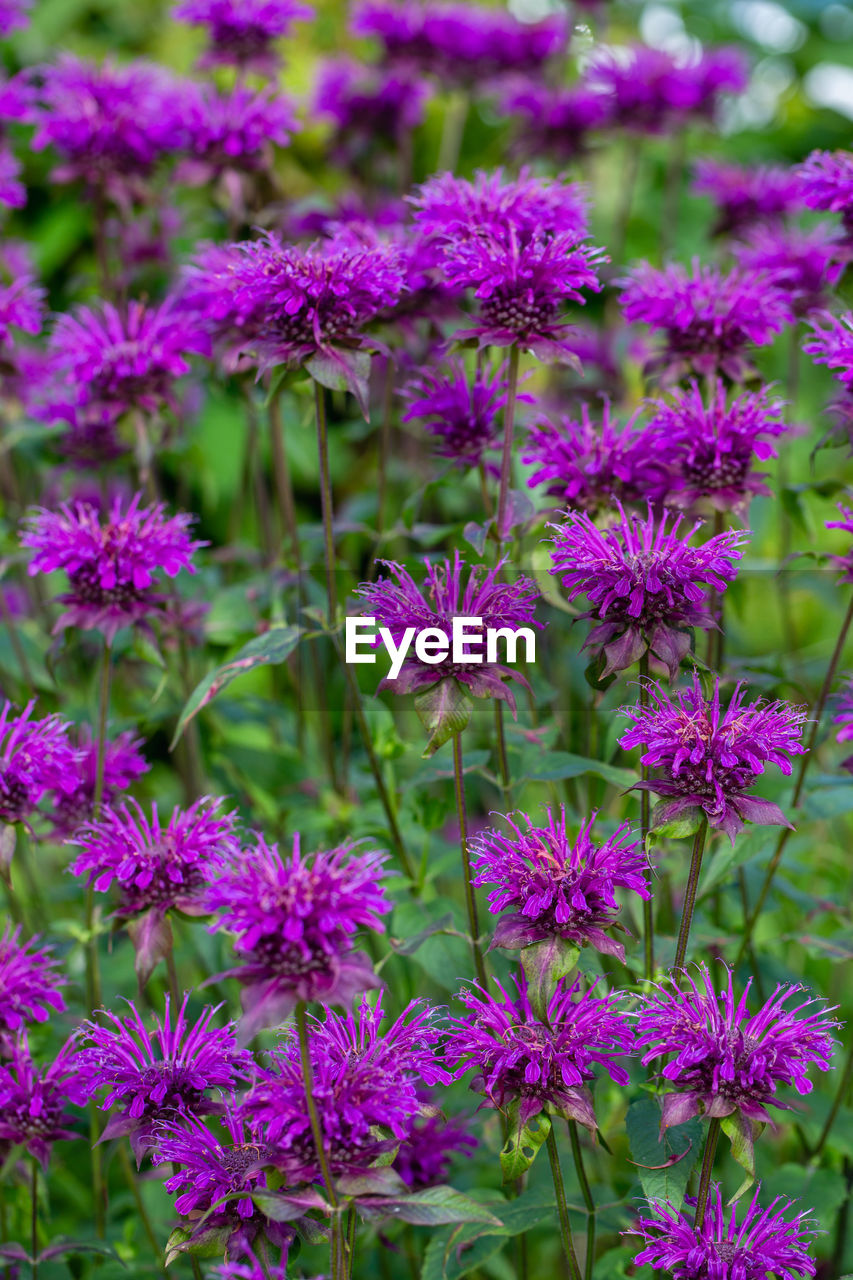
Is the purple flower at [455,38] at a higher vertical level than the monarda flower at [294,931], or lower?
higher

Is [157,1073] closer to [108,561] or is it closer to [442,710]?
[442,710]

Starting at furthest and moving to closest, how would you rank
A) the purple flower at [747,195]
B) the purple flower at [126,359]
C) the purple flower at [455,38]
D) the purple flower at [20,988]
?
the purple flower at [455,38] < the purple flower at [747,195] < the purple flower at [126,359] < the purple flower at [20,988]

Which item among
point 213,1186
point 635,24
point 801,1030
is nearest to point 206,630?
point 213,1186

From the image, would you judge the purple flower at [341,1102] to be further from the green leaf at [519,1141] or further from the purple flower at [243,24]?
the purple flower at [243,24]

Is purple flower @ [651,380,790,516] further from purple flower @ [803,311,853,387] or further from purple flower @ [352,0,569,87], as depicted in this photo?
purple flower @ [352,0,569,87]

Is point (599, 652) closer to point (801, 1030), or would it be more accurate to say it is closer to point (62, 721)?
point (801, 1030)

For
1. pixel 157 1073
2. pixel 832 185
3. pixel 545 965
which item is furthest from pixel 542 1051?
pixel 832 185

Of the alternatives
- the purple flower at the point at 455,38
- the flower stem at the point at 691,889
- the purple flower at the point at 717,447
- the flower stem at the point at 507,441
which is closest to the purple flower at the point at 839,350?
the purple flower at the point at 717,447
